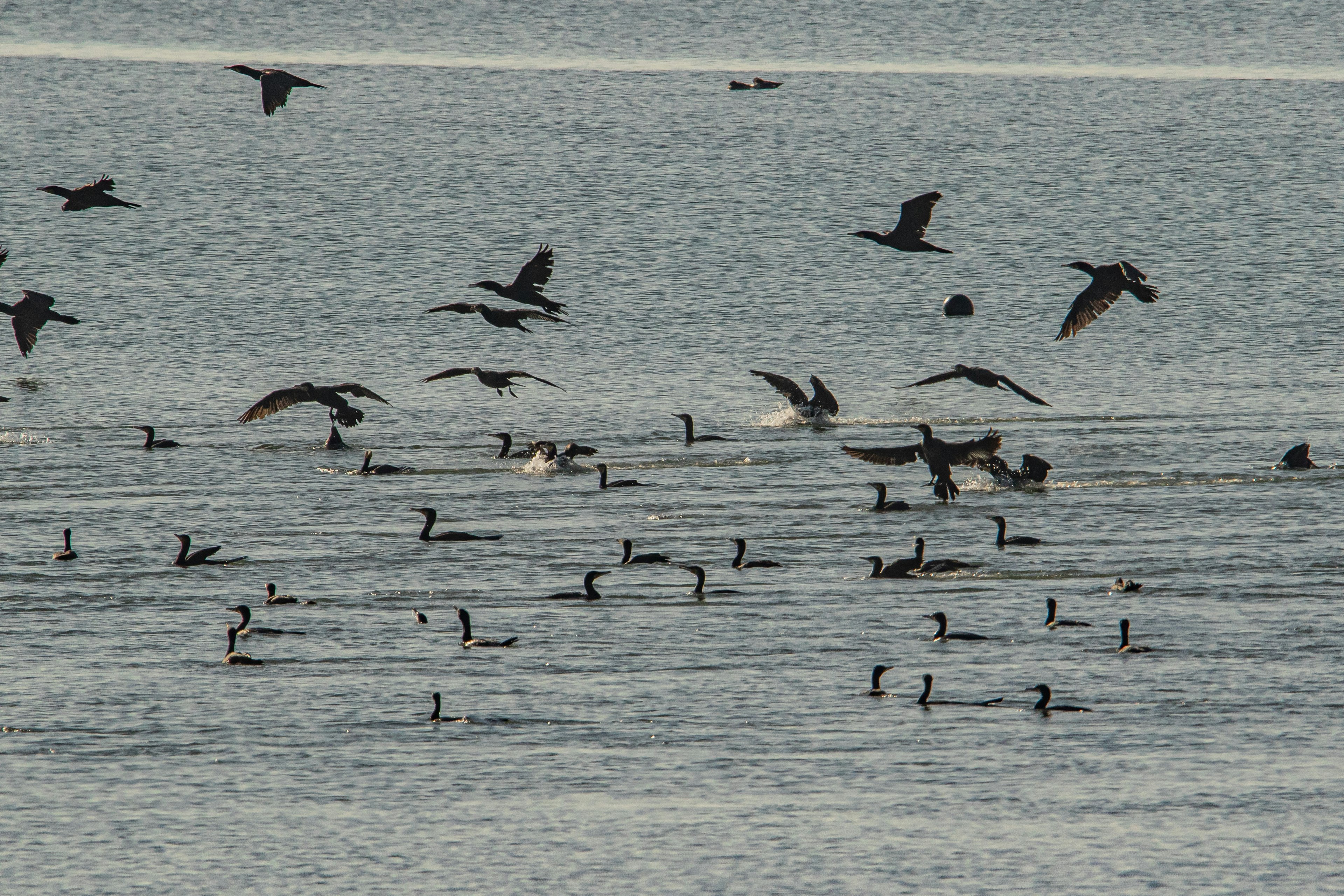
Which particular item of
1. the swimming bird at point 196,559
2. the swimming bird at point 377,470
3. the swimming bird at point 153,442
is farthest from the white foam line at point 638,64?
the swimming bird at point 196,559

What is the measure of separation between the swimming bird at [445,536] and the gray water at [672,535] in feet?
0.71

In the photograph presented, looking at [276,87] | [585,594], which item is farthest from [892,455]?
[276,87]

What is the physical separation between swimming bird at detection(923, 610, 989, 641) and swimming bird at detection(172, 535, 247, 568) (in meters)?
9.90

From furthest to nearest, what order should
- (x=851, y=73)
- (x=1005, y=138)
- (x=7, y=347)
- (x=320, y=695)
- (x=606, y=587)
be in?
(x=851, y=73) < (x=1005, y=138) < (x=7, y=347) < (x=606, y=587) < (x=320, y=695)

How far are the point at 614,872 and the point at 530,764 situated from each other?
244cm

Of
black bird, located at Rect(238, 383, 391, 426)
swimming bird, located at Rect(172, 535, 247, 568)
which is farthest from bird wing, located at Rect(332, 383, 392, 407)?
swimming bird, located at Rect(172, 535, 247, 568)

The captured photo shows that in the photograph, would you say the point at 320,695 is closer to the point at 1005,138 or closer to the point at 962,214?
the point at 962,214

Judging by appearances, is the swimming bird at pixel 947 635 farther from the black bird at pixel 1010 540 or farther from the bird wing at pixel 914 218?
the bird wing at pixel 914 218

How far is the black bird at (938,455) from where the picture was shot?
30109 millimetres

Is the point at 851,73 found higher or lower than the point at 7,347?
higher

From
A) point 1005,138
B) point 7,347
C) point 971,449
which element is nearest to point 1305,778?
point 971,449

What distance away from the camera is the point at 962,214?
69.8 metres

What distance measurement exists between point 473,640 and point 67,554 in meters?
6.88

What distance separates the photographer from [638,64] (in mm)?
111250
